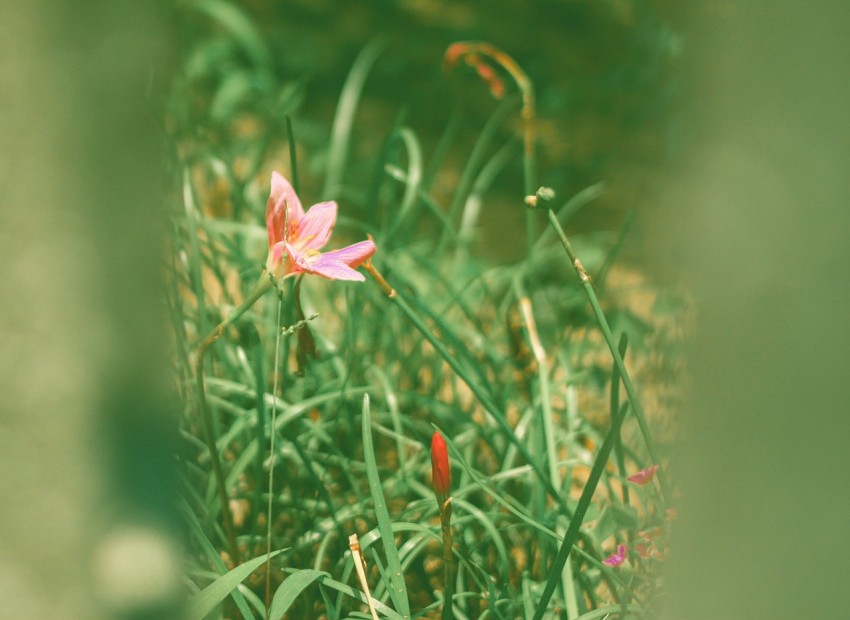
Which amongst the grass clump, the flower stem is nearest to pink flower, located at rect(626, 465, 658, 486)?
the grass clump

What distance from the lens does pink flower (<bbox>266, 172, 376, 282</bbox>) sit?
2.05ft

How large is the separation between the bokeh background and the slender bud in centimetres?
18

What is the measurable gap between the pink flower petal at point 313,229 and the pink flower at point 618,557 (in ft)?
1.08

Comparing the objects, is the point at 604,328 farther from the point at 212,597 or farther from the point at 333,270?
the point at 212,597

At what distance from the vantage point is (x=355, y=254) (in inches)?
24.7

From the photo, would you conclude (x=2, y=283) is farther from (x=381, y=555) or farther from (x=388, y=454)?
(x=388, y=454)

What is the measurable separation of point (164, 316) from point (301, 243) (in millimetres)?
297

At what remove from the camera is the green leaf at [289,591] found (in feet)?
1.88

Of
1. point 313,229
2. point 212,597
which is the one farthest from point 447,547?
point 313,229

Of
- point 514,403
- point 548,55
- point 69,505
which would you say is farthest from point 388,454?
point 548,55

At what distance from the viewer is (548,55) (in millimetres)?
2246

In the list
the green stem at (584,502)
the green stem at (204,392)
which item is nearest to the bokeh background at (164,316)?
the green stem at (584,502)

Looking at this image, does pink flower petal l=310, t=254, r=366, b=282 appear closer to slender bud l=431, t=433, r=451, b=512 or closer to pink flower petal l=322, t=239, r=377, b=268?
pink flower petal l=322, t=239, r=377, b=268

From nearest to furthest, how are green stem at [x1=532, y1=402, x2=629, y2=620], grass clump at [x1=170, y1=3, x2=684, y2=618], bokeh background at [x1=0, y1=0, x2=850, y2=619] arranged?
bokeh background at [x1=0, y1=0, x2=850, y2=619] → green stem at [x1=532, y1=402, x2=629, y2=620] → grass clump at [x1=170, y1=3, x2=684, y2=618]
